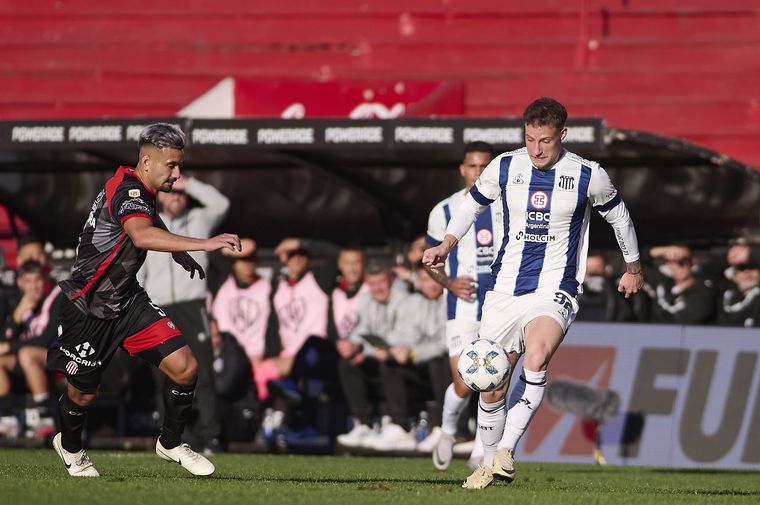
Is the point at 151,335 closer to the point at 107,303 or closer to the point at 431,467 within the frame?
the point at 107,303

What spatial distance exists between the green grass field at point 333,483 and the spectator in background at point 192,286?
0.59 m

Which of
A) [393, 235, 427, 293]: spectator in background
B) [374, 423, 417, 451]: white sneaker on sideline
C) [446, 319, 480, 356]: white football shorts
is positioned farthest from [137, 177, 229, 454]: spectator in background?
[446, 319, 480, 356]: white football shorts

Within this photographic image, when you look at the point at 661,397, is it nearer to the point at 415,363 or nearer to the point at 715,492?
the point at 415,363

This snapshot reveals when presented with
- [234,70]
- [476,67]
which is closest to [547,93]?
[476,67]

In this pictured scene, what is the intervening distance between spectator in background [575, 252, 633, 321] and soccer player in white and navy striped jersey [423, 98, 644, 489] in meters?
4.58

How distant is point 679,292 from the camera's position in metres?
12.5

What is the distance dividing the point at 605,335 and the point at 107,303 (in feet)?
18.4

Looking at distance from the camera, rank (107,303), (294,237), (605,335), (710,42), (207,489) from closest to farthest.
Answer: (207,489), (107,303), (605,335), (294,237), (710,42)

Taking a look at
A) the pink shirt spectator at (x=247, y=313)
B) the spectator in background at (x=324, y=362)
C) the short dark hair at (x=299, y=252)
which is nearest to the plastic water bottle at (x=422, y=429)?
the spectator in background at (x=324, y=362)

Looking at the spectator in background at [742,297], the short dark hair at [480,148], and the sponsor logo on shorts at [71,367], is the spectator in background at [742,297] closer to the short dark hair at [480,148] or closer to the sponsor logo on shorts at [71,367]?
the short dark hair at [480,148]

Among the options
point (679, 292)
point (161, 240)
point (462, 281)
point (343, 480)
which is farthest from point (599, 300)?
point (161, 240)

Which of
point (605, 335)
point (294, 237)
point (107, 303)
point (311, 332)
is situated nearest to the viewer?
point (107, 303)

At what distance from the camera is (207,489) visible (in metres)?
7.21

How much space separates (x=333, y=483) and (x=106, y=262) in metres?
1.91
